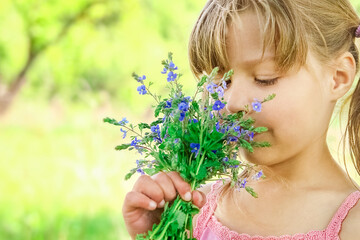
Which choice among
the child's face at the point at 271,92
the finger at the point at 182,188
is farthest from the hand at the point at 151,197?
the child's face at the point at 271,92

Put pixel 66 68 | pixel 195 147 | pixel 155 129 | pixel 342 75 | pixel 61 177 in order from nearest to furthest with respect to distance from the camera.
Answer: pixel 195 147, pixel 155 129, pixel 342 75, pixel 61 177, pixel 66 68

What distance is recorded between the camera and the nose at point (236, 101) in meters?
1.87

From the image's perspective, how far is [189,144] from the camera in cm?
160

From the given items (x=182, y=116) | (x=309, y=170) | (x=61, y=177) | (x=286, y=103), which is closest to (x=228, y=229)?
(x=309, y=170)

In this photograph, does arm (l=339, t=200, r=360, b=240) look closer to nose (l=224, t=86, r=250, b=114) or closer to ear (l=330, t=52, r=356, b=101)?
ear (l=330, t=52, r=356, b=101)

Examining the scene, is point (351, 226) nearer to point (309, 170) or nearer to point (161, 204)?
point (309, 170)

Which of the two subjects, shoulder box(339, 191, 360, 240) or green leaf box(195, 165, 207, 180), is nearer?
green leaf box(195, 165, 207, 180)

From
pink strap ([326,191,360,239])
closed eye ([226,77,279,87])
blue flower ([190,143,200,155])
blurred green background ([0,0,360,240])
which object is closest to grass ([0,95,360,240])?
blurred green background ([0,0,360,240])

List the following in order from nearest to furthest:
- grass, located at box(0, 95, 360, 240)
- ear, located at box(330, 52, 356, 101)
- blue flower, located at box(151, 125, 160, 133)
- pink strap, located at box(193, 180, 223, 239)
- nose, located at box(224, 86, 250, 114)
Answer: blue flower, located at box(151, 125, 160, 133)
nose, located at box(224, 86, 250, 114)
ear, located at box(330, 52, 356, 101)
pink strap, located at box(193, 180, 223, 239)
grass, located at box(0, 95, 360, 240)

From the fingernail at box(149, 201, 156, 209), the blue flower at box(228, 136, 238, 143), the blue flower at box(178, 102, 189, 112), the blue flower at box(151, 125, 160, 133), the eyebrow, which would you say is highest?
the eyebrow

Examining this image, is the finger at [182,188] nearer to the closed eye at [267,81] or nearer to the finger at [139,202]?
the finger at [139,202]

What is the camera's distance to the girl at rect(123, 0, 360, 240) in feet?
6.29

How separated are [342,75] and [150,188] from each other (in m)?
0.85

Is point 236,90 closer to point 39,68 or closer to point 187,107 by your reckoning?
point 187,107
